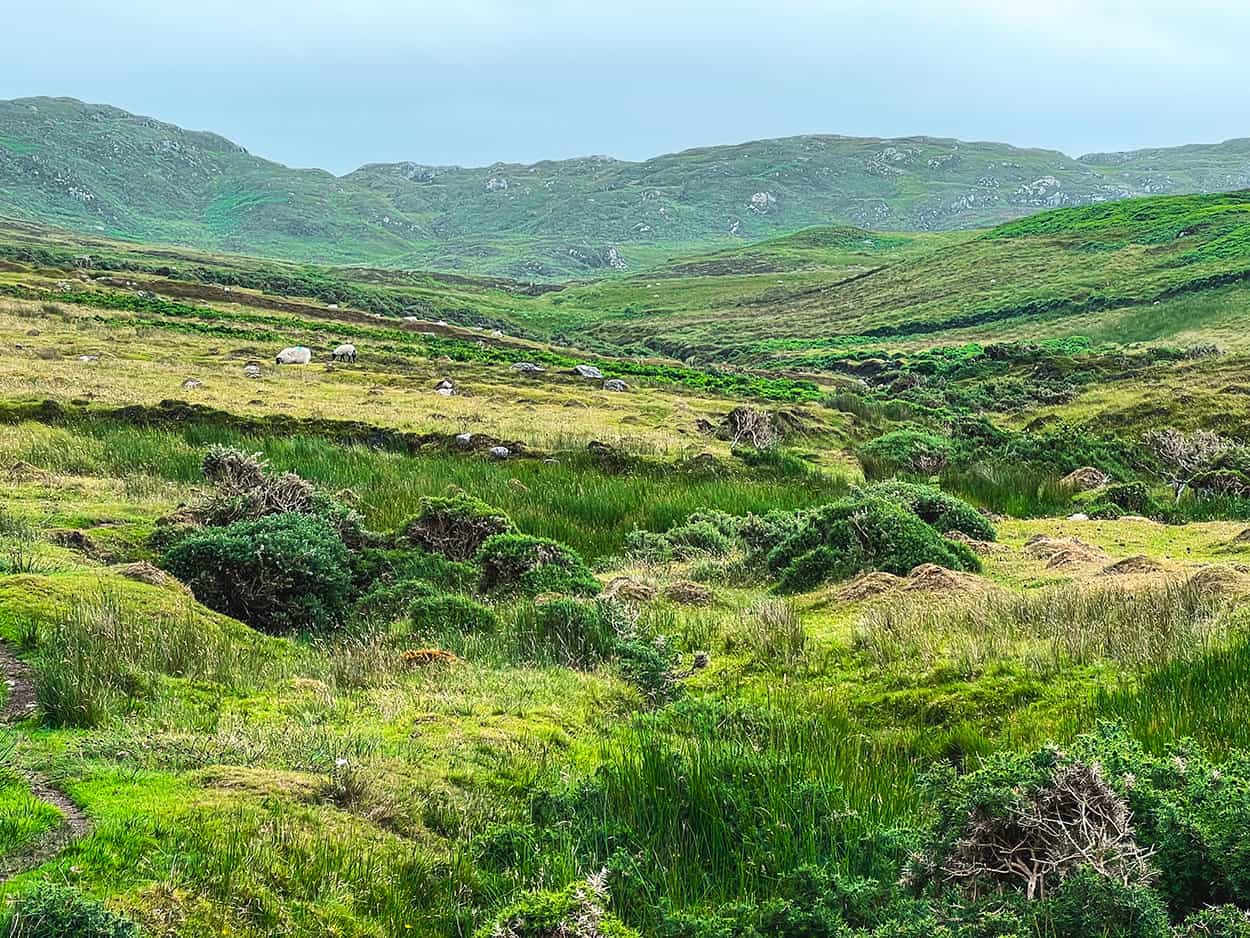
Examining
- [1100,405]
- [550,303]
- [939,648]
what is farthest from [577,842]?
[550,303]

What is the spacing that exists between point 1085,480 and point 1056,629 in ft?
44.5

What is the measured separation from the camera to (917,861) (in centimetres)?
384

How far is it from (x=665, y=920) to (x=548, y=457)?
15.8m

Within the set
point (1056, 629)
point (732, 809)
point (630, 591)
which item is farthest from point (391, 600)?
point (1056, 629)

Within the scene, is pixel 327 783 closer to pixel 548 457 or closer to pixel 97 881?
pixel 97 881

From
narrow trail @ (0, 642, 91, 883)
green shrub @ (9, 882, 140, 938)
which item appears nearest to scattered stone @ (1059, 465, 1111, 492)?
narrow trail @ (0, 642, 91, 883)

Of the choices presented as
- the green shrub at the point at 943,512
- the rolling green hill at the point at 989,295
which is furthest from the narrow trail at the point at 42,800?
the rolling green hill at the point at 989,295

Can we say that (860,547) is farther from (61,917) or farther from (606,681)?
(61,917)

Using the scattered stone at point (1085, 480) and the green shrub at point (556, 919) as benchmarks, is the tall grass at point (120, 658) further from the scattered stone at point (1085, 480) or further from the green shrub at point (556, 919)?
the scattered stone at point (1085, 480)

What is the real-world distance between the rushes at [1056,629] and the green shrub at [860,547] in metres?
2.46

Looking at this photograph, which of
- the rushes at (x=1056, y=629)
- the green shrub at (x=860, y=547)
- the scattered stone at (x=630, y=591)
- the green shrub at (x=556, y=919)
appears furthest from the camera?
the green shrub at (x=860, y=547)

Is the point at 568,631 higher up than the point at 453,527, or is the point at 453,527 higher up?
the point at 453,527

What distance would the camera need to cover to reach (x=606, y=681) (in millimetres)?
7445

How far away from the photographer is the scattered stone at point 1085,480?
61.8 feet
